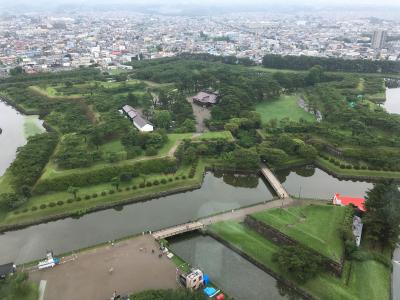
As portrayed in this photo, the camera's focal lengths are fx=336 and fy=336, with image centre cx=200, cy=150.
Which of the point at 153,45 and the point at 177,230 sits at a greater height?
the point at 153,45

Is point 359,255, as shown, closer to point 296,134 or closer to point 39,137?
point 296,134

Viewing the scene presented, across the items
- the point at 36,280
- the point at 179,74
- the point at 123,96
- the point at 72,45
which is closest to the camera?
the point at 36,280

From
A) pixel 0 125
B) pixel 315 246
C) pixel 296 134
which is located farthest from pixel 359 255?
pixel 0 125

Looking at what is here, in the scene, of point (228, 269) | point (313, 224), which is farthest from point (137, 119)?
point (313, 224)

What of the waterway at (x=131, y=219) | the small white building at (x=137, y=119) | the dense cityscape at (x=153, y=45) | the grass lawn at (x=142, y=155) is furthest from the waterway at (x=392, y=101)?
the small white building at (x=137, y=119)

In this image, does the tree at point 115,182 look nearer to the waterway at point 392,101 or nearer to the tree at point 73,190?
the tree at point 73,190

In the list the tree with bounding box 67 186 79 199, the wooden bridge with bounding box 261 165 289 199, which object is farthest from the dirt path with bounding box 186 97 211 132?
the tree with bounding box 67 186 79 199

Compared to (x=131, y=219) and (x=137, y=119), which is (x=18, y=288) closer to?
(x=131, y=219)
